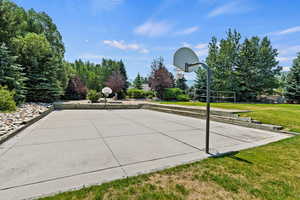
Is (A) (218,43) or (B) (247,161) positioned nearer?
(B) (247,161)

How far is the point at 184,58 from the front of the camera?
3.28 m

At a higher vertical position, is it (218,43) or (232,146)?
(218,43)

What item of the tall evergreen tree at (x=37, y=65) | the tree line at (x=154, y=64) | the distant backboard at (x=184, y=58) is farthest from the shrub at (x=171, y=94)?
the distant backboard at (x=184, y=58)

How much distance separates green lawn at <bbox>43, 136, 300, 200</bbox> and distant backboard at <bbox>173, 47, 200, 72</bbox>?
2.07 metres

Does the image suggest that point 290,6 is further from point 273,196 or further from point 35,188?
point 35,188

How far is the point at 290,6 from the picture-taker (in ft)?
23.4

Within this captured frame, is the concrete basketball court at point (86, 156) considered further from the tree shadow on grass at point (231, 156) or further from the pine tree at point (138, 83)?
the pine tree at point (138, 83)

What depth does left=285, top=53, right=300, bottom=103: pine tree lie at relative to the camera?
17.4 m

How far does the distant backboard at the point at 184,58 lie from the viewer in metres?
3.24

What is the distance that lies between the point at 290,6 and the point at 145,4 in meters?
7.74

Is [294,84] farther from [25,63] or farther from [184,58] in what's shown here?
[25,63]

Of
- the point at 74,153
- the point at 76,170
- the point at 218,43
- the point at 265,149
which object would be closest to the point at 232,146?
the point at 265,149

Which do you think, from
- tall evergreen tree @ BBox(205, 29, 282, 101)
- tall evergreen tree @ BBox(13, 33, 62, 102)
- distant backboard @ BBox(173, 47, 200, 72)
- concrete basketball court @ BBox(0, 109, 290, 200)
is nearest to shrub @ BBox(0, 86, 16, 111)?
concrete basketball court @ BBox(0, 109, 290, 200)

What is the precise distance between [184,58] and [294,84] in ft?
75.2
